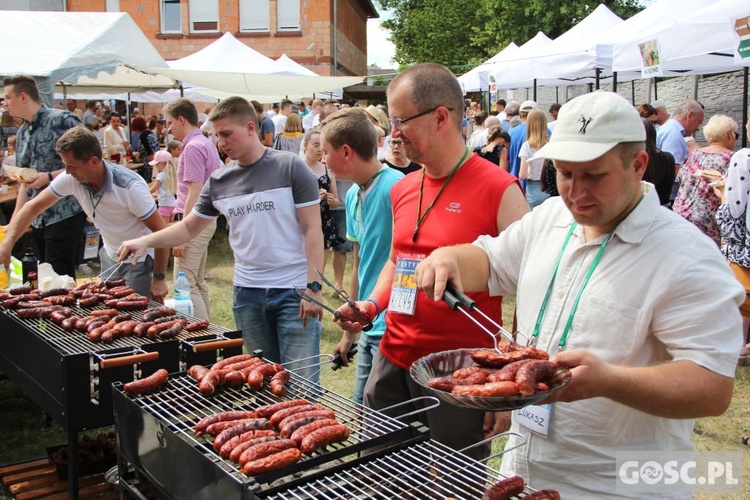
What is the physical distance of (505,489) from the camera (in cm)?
197

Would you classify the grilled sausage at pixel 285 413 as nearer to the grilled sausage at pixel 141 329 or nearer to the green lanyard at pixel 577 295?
the green lanyard at pixel 577 295

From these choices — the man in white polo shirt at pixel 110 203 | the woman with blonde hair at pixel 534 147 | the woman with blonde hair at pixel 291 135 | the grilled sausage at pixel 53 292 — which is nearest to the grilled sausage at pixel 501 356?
the man in white polo shirt at pixel 110 203

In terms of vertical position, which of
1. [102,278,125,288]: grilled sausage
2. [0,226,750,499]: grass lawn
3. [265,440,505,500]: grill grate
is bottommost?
[0,226,750,499]: grass lawn

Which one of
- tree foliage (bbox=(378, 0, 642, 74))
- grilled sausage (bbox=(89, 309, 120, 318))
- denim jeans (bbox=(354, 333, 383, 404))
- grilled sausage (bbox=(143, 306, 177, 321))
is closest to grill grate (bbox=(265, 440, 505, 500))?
denim jeans (bbox=(354, 333, 383, 404))

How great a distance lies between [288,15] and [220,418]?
118ft

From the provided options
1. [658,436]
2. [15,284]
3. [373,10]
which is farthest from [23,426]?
[373,10]

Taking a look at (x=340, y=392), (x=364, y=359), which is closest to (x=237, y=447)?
(x=364, y=359)

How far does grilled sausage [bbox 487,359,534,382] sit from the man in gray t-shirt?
2495 mm

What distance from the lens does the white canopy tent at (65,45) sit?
9.92 meters

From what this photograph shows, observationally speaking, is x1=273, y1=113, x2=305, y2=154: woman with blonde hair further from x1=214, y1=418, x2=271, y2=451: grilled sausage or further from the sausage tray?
the sausage tray

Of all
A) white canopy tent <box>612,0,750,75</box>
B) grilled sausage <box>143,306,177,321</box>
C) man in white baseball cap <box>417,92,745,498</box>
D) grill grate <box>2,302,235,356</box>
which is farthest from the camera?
white canopy tent <box>612,0,750,75</box>

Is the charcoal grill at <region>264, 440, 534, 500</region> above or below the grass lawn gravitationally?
above

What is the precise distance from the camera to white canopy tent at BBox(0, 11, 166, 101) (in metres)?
9.92

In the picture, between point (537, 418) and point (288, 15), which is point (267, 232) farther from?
point (288, 15)
